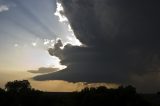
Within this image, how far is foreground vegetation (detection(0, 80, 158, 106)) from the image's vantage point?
447 feet

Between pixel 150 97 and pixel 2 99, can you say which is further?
pixel 150 97

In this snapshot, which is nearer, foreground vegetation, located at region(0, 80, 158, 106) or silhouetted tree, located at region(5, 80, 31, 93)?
foreground vegetation, located at region(0, 80, 158, 106)

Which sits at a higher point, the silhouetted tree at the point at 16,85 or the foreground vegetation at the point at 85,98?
the silhouetted tree at the point at 16,85

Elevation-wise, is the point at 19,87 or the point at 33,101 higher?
the point at 19,87

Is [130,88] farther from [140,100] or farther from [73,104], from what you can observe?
[73,104]

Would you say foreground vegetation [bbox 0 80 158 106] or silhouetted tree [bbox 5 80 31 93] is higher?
silhouetted tree [bbox 5 80 31 93]

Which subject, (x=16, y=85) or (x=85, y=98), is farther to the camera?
(x=16, y=85)

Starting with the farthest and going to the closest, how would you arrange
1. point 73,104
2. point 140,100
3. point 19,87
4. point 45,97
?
point 19,87
point 45,97
point 73,104
point 140,100

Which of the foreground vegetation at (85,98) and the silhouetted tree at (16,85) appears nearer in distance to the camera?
the foreground vegetation at (85,98)

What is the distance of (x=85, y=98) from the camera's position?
138875 millimetres

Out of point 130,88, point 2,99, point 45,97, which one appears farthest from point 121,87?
point 2,99

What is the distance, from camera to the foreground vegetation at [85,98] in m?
136

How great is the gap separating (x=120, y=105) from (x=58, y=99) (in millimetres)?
30692

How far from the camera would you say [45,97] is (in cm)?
15400
